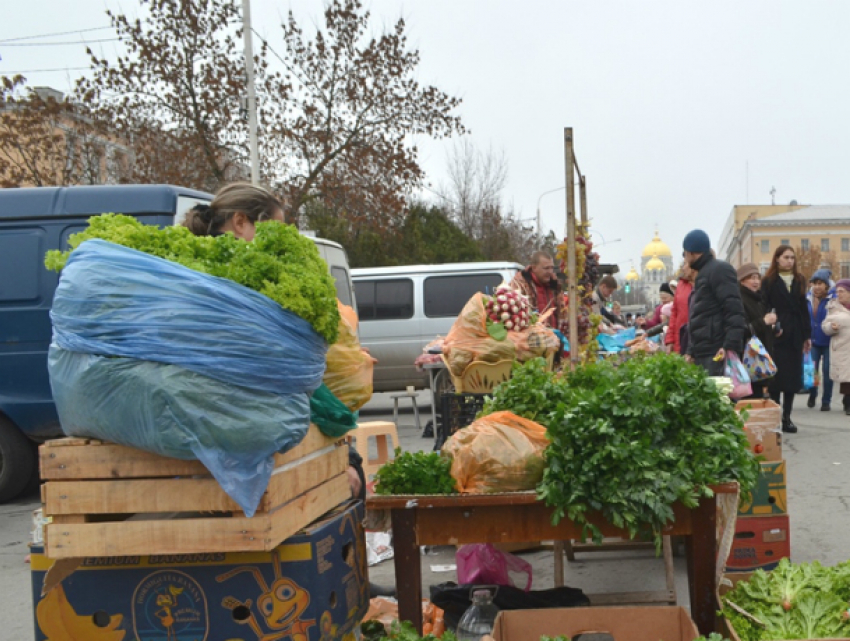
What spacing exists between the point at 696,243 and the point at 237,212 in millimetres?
4998

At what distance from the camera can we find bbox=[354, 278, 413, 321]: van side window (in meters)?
14.0

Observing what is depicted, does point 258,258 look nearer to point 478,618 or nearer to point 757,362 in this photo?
point 478,618

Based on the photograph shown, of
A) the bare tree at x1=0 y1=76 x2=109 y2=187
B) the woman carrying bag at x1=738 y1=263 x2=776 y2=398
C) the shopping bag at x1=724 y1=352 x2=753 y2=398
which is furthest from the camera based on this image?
the bare tree at x1=0 y1=76 x2=109 y2=187

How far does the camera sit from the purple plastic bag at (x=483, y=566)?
4363 mm

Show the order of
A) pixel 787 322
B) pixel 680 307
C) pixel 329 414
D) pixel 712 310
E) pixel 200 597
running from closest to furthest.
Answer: pixel 200 597
pixel 329 414
pixel 712 310
pixel 680 307
pixel 787 322

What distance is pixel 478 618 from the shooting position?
3.61 m

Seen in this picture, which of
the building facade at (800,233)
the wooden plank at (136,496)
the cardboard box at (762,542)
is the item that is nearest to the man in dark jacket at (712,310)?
the cardboard box at (762,542)


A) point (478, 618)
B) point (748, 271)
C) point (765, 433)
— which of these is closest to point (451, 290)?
point (748, 271)

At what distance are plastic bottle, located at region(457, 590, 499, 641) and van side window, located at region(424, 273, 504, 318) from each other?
10.1 metres

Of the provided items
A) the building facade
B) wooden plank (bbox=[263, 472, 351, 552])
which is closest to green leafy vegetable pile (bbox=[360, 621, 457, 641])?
wooden plank (bbox=[263, 472, 351, 552])

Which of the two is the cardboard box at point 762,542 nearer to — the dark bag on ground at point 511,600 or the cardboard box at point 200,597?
the dark bag on ground at point 511,600

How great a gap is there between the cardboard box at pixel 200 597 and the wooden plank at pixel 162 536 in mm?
136

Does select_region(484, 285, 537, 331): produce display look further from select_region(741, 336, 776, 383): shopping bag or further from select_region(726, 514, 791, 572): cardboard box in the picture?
select_region(741, 336, 776, 383): shopping bag

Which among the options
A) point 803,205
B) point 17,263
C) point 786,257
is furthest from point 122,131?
point 803,205
